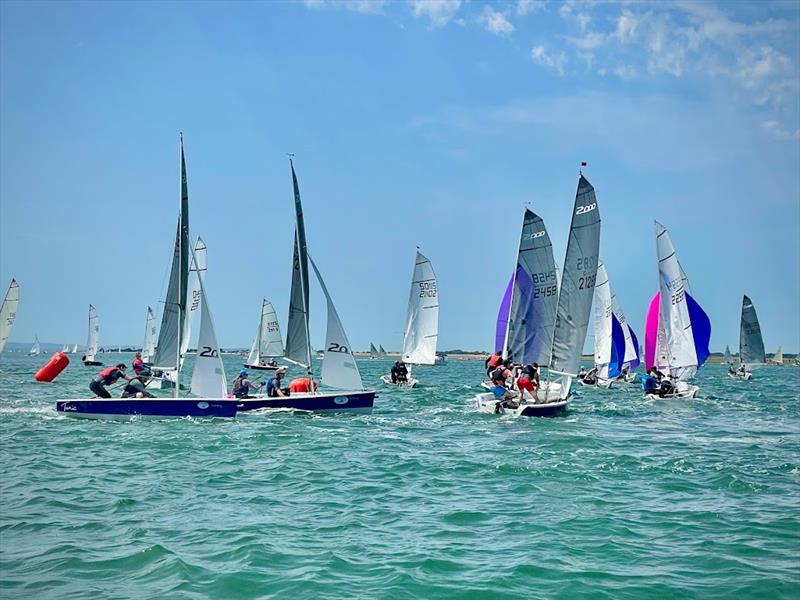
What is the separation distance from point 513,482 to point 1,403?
22806 millimetres

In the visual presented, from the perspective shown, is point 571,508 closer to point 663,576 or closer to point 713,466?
point 663,576

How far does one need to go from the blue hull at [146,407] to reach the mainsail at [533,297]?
12288 millimetres

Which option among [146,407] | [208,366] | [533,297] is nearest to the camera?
[146,407]

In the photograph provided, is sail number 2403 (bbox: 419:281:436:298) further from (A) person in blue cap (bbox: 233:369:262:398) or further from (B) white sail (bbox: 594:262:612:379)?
(A) person in blue cap (bbox: 233:369:262:398)

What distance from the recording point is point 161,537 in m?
10.1

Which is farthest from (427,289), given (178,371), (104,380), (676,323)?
(104,380)

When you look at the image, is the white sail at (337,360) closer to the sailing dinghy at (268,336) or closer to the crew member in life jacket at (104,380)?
the crew member in life jacket at (104,380)

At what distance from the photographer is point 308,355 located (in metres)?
26.3

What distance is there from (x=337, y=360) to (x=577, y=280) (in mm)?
9084

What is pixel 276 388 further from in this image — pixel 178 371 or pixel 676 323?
pixel 676 323

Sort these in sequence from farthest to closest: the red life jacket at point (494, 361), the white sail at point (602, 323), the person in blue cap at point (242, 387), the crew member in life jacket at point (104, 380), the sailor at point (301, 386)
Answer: the white sail at point (602, 323)
the red life jacket at point (494, 361)
the person in blue cap at point (242, 387)
the sailor at point (301, 386)
the crew member in life jacket at point (104, 380)

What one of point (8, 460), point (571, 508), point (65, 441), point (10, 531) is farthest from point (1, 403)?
point (571, 508)

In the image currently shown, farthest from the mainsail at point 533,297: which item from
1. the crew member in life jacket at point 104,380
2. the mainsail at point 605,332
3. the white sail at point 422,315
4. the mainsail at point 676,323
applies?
the mainsail at point 605,332

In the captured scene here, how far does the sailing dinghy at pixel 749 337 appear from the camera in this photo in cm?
7969
